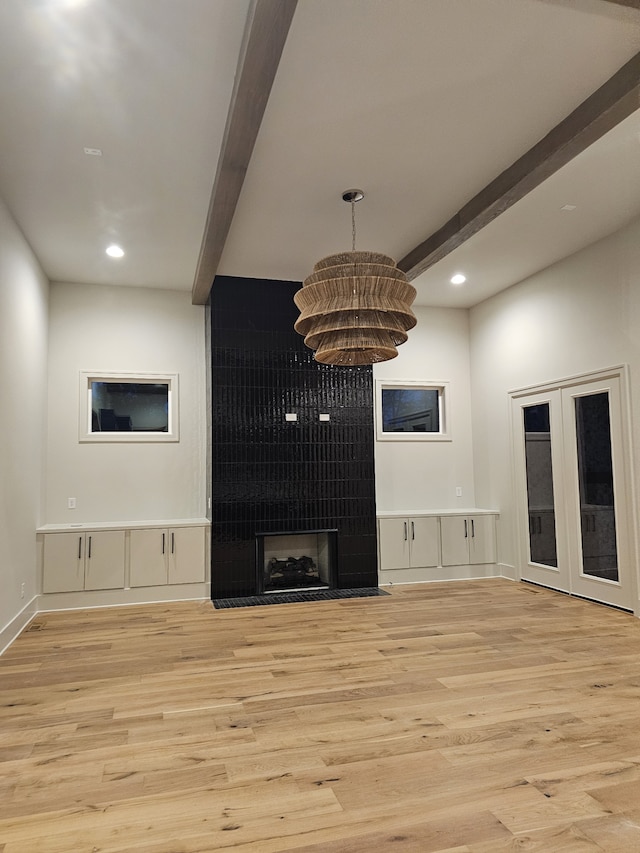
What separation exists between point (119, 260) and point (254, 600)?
139 inches

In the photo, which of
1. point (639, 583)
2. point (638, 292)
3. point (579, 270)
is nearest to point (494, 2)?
point (638, 292)

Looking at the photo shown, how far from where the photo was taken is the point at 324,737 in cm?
284

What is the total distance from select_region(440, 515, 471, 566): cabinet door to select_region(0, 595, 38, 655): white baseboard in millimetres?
4212

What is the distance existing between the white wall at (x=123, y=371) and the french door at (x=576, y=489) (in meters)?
3.56

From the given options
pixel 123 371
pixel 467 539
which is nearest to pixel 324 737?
pixel 467 539

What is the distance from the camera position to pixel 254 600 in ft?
19.3

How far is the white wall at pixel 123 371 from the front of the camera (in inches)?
243

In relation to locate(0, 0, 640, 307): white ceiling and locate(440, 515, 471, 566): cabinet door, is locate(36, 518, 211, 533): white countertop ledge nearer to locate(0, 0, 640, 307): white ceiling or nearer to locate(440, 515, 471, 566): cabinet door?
locate(0, 0, 640, 307): white ceiling

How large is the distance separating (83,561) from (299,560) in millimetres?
2233

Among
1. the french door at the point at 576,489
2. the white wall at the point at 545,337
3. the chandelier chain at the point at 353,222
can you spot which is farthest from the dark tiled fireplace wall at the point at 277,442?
the french door at the point at 576,489

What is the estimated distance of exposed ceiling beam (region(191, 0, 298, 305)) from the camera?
2459 mm

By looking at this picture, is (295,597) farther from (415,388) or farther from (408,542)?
(415,388)

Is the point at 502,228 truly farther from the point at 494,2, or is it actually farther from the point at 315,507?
the point at 315,507

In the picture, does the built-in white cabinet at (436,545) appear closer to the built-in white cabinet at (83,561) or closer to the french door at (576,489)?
the french door at (576,489)
